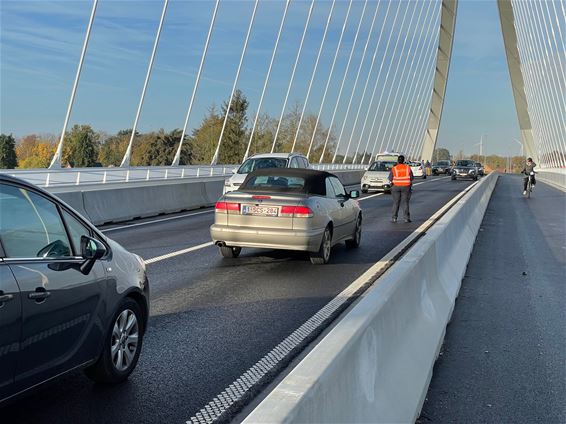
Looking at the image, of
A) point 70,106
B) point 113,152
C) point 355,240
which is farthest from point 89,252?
point 113,152

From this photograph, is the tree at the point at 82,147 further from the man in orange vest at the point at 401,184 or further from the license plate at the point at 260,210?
the license plate at the point at 260,210

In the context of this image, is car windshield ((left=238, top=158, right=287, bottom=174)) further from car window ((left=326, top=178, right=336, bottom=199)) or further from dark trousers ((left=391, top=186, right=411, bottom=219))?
car window ((left=326, top=178, right=336, bottom=199))

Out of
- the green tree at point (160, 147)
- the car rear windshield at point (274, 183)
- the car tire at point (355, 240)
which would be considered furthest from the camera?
the green tree at point (160, 147)

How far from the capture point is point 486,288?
26.2 ft

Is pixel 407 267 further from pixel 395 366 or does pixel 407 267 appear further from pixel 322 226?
pixel 322 226

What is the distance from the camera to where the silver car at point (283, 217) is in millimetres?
8945

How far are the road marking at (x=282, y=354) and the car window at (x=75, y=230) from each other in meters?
1.29

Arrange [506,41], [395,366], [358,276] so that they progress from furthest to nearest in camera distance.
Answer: [506,41] < [358,276] < [395,366]

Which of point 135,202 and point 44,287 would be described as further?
point 135,202

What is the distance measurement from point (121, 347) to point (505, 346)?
3.36m

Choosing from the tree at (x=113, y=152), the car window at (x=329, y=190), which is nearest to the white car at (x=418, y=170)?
the tree at (x=113, y=152)

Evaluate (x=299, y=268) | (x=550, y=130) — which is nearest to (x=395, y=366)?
(x=299, y=268)

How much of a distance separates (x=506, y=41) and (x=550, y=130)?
2061 cm

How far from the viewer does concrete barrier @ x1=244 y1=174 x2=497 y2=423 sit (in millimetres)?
2254
